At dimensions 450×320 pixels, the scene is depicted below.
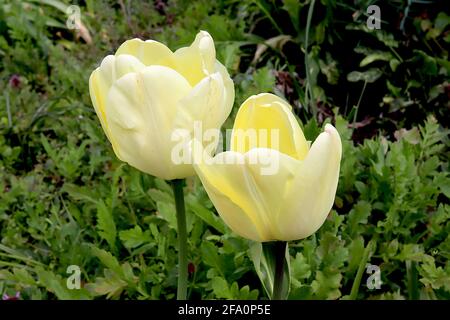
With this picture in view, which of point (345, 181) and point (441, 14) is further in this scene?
point (441, 14)

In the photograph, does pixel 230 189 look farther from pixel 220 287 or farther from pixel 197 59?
pixel 220 287

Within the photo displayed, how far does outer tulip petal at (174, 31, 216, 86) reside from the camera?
2.51 feet

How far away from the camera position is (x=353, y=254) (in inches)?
52.7

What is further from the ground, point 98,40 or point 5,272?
point 98,40

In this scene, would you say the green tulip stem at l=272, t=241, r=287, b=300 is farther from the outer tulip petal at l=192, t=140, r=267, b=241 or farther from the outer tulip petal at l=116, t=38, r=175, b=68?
the outer tulip petal at l=116, t=38, r=175, b=68

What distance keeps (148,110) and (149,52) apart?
14 cm

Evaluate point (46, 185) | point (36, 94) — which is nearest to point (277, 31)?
point (36, 94)

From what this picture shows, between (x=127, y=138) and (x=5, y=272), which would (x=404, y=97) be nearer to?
(x=5, y=272)

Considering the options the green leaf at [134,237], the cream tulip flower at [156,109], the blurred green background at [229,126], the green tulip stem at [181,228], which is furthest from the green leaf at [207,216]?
the cream tulip flower at [156,109]

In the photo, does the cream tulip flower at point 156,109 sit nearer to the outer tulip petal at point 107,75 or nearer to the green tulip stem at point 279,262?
the outer tulip petal at point 107,75

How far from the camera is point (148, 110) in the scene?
720mm

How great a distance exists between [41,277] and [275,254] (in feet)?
2.44

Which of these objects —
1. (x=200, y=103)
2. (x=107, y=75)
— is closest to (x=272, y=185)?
(x=200, y=103)

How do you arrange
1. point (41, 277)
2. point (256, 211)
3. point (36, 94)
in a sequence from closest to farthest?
1. point (256, 211)
2. point (41, 277)
3. point (36, 94)
